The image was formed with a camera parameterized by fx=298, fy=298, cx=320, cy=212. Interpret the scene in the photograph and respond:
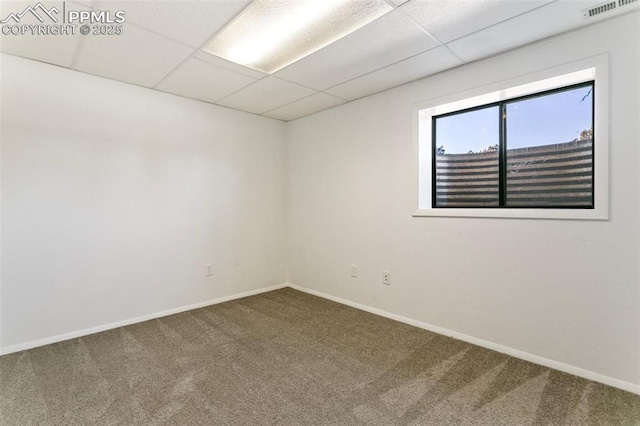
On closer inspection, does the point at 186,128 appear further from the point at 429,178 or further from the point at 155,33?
the point at 429,178

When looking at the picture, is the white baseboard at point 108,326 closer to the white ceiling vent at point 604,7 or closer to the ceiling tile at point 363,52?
the ceiling tile at point 363,52

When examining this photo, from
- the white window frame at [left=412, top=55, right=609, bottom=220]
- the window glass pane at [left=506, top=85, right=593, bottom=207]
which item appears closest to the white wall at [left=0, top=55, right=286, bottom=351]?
the white window frame at [left=412, top=55, right=609, bottom=220]

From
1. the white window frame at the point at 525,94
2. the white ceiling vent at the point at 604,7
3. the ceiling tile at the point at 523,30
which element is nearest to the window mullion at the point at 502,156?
the white window frame at the point at 525,94

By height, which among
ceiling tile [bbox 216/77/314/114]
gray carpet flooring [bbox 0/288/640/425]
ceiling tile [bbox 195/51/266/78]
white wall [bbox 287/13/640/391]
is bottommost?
gray carpet flooring [bbox 0/288/640/425]

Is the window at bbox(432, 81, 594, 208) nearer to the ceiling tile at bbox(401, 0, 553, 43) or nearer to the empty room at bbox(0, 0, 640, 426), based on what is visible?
the empty room at bbox(0, 0, 640, 426)

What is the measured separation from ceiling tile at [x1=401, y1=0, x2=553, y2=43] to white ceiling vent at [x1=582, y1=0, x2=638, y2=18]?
0.35 meters

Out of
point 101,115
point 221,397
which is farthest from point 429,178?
point 101,115

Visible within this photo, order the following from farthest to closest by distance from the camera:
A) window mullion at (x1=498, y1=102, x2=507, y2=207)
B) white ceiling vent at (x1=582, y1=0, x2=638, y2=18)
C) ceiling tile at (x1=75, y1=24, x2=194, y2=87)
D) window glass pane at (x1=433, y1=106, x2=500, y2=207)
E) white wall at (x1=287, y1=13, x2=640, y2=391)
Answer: window glass pane at (x1=433, y1=106, x2=500, y2=207)
window mullion at (x1=498, y1=102, x2=507, y2=207)
ceiling tile at (x1=75, y1=24, x2=194, y2=87)
white wall at (x1=287, y1=13, x2=640, y2=391)
white ceiling vent at (x1=582, y1=0, x2=638, y2=18)

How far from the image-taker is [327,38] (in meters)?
2.38

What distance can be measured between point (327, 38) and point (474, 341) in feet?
9.48

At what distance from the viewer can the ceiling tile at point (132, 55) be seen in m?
2.29

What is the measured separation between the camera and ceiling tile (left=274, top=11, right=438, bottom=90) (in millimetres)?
2170

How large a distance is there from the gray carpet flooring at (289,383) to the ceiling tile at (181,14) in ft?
8.31

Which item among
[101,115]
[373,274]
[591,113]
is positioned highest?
[101,115]
